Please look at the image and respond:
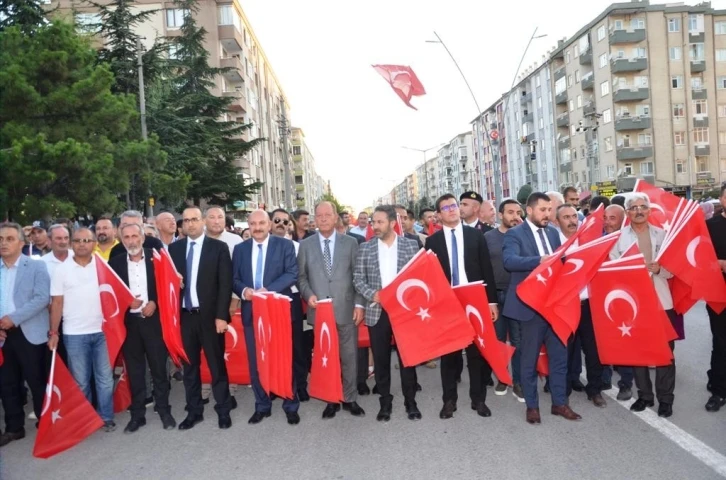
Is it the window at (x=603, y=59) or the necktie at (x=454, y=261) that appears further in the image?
the window at (x=603, y=59)

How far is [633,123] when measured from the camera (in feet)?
194

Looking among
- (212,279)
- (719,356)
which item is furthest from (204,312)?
(719,356)

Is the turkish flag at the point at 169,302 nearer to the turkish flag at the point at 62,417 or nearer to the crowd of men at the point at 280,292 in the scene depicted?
the crowd of men at the point at 280,292

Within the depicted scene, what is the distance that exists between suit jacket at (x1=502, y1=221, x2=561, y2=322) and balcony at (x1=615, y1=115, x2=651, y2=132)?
58.6 m

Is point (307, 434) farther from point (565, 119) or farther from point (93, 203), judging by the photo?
point (565, 119)

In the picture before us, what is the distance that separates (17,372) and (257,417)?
2.55m

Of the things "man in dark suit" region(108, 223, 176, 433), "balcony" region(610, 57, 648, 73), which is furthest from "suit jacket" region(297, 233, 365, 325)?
"balcony" region(610, 57, 648, 73)

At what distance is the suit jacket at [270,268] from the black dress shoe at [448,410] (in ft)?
6.64

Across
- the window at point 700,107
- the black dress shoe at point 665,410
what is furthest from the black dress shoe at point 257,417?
the window at point 700,107

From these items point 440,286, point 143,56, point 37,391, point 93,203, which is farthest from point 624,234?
point 143,56

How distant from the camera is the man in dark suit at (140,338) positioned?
6.41 meters

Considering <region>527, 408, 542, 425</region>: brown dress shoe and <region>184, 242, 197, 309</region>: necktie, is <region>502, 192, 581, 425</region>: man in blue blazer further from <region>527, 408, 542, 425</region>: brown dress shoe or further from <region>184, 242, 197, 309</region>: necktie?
<region>184, 242, 197, 309</region>: necktie

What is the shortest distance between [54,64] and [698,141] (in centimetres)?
6050

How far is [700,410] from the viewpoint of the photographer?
5898 mm
